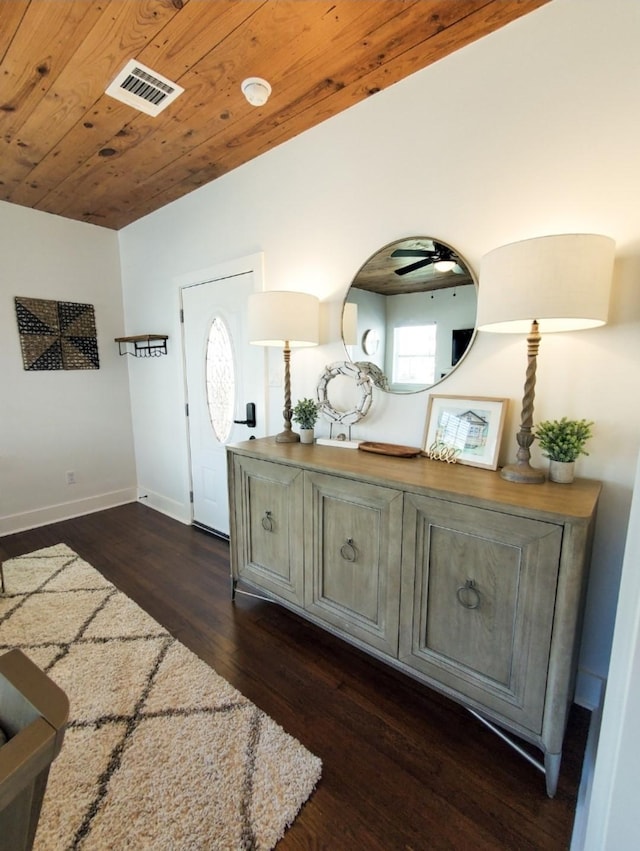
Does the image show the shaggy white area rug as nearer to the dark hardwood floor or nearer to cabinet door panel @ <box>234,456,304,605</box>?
the dark hardwood floor

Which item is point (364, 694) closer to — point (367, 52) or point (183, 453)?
point (183, 453)

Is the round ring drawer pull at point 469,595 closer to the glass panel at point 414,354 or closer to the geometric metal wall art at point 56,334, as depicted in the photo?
the glass panel at point 414,354

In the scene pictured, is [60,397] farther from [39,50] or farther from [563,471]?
[563,471]

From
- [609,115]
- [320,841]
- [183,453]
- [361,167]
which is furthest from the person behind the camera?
[183,453]

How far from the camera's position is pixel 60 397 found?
3418 mm

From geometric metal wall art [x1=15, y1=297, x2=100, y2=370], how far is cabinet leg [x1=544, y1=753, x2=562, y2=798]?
4067 mm

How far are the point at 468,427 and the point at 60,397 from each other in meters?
3.46

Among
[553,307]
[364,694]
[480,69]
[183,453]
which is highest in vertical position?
[480,69]

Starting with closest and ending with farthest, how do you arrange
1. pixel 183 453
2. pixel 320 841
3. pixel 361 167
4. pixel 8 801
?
pixel 8 801
pixel 320 841
pixel 361 167
pixel 183 453

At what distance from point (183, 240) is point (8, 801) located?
3.28 metres

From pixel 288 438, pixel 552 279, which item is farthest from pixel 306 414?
pixel 552 279

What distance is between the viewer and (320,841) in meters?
1.10

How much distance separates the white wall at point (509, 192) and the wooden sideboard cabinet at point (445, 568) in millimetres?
280

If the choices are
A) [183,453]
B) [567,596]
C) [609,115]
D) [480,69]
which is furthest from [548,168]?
[183,453]
